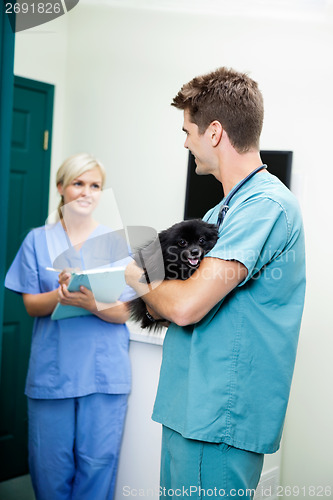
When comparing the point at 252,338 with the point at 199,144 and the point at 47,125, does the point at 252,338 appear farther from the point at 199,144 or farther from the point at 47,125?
the point at 47,125

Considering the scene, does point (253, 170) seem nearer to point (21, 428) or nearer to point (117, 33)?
point (117, 33)

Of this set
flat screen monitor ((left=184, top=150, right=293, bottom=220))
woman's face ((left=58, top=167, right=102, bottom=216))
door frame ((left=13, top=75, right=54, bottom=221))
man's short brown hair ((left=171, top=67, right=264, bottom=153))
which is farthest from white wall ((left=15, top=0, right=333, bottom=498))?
man's short brown hair ((left=171, top=67, right=264, bottom=153))

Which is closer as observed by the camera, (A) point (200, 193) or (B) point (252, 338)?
(B) point (252, 338)

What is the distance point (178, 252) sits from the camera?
1.35 metres

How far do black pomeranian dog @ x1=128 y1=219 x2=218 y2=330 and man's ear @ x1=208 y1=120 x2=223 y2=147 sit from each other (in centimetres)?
21

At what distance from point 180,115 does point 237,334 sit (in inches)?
68.0

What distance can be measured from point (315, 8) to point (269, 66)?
279 millimetres

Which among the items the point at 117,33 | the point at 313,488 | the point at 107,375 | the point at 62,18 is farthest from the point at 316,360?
the point at 62,18

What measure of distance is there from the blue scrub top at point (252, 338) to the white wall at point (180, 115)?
1092 millimetres

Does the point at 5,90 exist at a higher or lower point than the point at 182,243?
higher

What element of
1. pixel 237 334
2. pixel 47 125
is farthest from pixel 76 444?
pixel 47 125

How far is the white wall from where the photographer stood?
2.23 m

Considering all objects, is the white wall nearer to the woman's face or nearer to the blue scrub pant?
the woman's face

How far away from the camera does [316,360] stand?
2.24 metres
